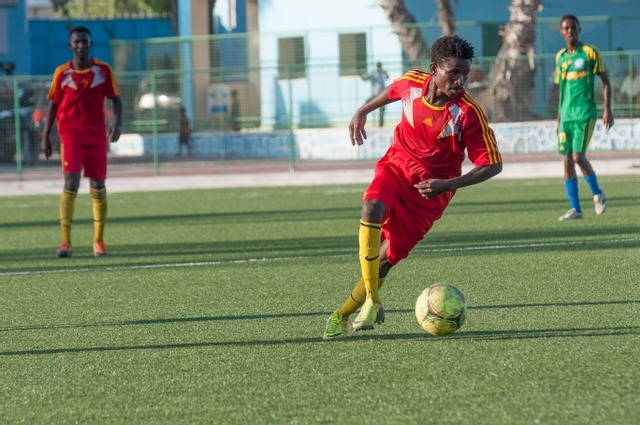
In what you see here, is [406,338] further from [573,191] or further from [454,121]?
[573,191]

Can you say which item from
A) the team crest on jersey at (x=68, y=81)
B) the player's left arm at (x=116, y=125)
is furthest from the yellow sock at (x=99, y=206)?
the team crest on jersey at (x=68, y=81)

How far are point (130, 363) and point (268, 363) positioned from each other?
2.39 feet

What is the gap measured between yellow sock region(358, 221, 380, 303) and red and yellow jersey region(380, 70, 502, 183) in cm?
38

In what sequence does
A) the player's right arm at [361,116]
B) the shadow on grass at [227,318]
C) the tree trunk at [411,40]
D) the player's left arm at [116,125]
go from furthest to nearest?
the tree trunk at [411,40]
the player's left arm at [116,125]
the shadow on grass at [227,318]
the player's right arm at [361,116]

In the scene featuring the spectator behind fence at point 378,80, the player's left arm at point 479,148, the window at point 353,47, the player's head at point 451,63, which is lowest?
the player's left arm at point 479,148

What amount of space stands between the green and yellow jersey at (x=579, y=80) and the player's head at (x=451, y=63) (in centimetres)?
723

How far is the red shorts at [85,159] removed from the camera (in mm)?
11664

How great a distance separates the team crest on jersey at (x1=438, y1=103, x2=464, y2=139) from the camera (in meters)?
6.76

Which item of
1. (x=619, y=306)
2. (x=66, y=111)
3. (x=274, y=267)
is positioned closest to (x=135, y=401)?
(x=619, y=306)

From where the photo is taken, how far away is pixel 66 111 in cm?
1169

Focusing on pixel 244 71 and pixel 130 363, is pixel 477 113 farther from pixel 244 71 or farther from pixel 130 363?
pixel 244 71

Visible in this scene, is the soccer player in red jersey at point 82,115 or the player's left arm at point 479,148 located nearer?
the player's left arm at point 479,148

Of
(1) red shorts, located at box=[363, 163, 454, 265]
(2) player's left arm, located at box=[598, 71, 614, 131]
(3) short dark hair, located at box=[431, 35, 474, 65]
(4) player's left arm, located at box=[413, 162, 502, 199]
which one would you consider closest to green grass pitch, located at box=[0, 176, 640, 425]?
(1) red shorts, located at box=[363, 163, 454, 265]

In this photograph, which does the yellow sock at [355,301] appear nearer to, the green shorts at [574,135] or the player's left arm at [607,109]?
the player's left arm at [607,109]
